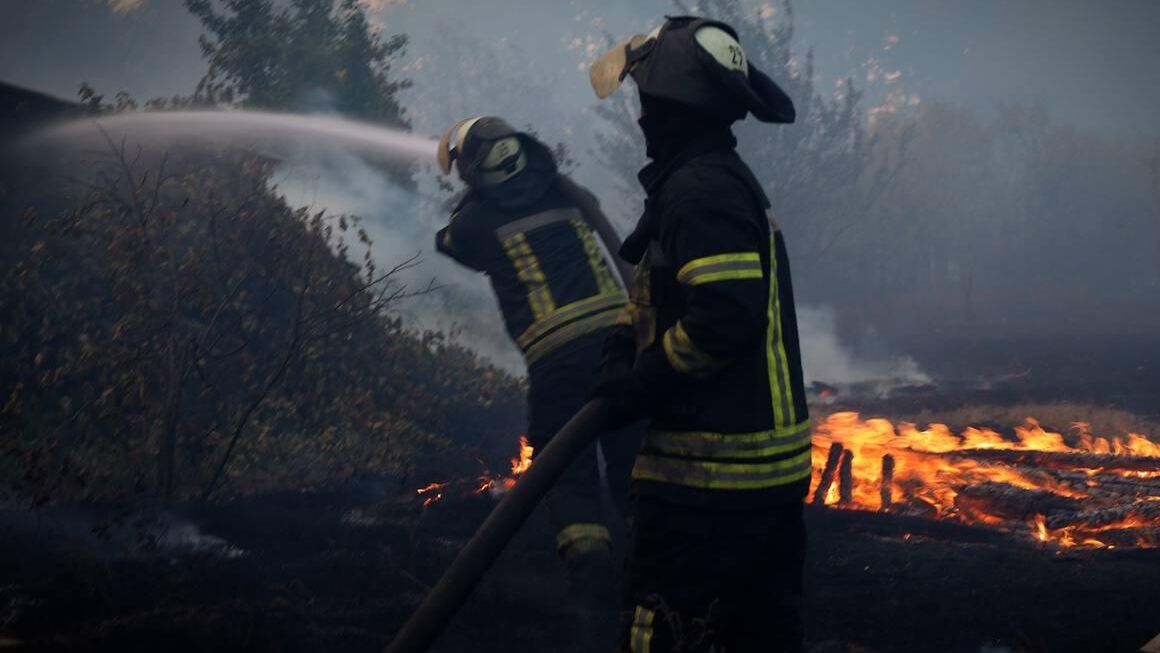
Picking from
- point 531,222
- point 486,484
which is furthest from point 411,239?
point 531,222

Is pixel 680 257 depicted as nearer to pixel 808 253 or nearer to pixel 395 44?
pixel 395 44

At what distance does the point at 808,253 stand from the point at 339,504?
64.7 feet

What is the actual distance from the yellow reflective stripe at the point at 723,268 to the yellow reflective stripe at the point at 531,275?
2.19m

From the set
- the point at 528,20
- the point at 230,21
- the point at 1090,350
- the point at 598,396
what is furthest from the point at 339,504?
the point at 528,20

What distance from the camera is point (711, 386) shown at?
2.60 m

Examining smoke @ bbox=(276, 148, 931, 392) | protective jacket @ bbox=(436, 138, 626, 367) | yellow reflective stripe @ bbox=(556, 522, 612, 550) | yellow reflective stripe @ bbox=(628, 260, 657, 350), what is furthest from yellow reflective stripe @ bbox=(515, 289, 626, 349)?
smoke @ bbox=(276, 148, 931, 392)

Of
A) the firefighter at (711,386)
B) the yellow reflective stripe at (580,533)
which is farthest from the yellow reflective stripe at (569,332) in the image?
the firefighter at (711,386)

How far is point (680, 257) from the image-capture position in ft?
8.29

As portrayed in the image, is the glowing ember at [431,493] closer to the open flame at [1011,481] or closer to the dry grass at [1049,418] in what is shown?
the open flame at [1011,481]

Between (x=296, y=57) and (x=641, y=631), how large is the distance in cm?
977

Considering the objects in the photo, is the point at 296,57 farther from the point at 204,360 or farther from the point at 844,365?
the point at 844,365

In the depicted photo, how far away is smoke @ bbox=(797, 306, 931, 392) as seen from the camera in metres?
15.6

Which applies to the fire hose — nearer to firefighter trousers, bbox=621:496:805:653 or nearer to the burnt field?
firefighter trousers, bbox=621:496:805:653

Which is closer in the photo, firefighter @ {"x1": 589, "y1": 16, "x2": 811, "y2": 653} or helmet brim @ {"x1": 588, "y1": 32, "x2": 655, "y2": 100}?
firefighter @ {"x1": 589, "y1": 16, "x2": 811, "y2": 653}
